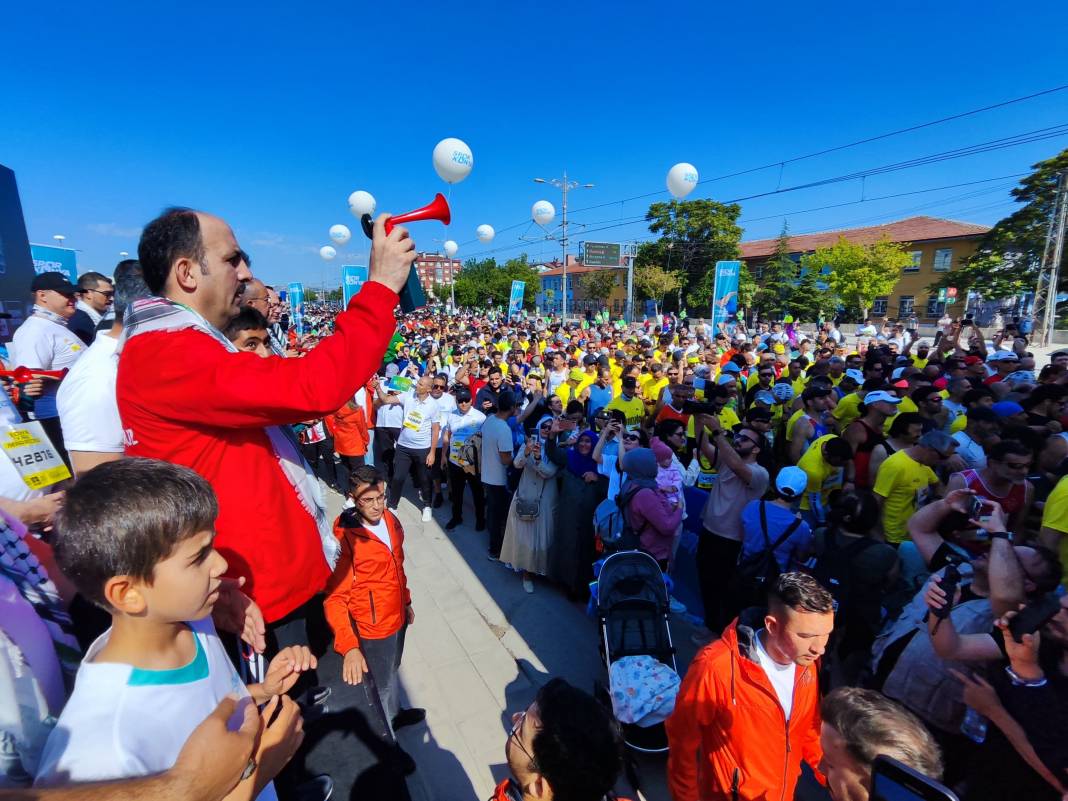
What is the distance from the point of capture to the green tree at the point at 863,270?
110 feet

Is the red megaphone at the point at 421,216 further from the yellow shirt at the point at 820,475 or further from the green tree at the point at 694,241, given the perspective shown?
the green tree at the point at 694,241

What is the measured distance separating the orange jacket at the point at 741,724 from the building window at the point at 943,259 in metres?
49.3

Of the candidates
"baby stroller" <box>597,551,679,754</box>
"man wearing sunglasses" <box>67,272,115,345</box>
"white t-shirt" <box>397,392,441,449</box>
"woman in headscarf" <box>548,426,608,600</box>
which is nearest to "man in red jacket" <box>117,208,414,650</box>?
"baby stroller" <box>597,551,679,754</box>

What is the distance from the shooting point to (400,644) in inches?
117

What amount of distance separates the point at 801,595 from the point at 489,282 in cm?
5347

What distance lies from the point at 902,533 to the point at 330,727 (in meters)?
4.36

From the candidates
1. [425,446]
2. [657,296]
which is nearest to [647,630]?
[425,446]

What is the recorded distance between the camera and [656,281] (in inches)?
1566

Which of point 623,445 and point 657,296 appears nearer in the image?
point 623,445

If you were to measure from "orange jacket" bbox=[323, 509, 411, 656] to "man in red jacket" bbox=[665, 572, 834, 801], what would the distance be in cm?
160

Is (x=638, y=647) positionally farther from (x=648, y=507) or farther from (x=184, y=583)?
(x=184, y=583)

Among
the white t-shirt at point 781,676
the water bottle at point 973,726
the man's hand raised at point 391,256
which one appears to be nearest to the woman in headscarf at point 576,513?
the white t-shirt at point 781,676

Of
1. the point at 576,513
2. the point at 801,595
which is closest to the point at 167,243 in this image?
the point at 801,595

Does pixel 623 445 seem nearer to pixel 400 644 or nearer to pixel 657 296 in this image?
pixel 400 644
